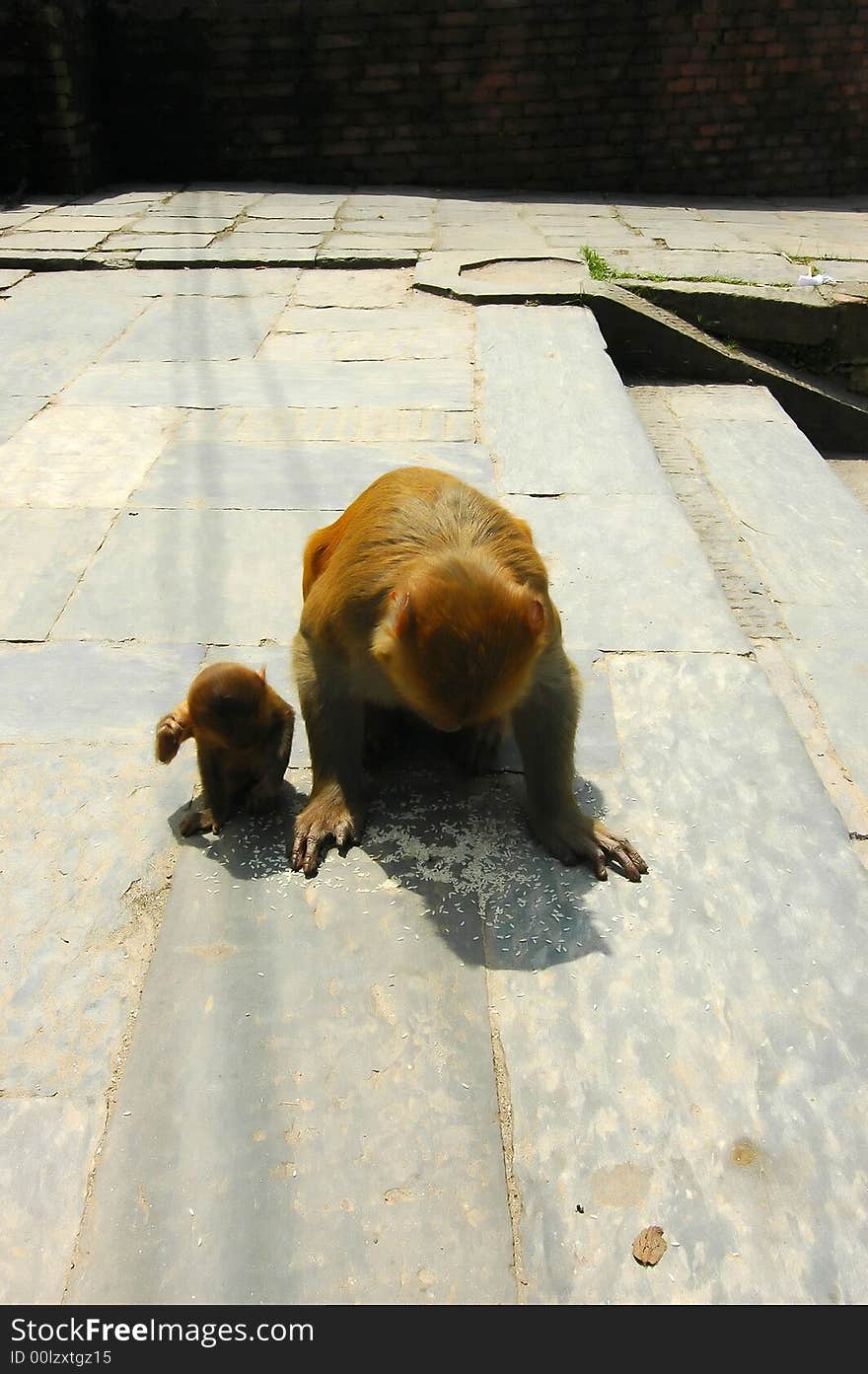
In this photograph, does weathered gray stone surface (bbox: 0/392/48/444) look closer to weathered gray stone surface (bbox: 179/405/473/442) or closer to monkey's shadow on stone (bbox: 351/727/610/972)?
weathered gray stone surface (bbox: 179/405/473/442)

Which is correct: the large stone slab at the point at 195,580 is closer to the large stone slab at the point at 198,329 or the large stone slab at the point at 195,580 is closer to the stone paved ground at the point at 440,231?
the large stone slab at the point at 198,329

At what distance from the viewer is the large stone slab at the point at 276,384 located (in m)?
6.47

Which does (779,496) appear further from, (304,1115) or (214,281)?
(214,281)

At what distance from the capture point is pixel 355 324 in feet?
25.6

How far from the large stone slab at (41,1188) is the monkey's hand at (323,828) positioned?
0.90 metres

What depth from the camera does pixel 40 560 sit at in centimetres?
471

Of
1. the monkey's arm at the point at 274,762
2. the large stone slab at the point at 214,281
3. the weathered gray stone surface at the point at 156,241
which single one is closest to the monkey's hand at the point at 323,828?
the monkey's arm at the point at 274,762

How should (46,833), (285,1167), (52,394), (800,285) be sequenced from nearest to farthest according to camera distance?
1. (285,1167)
2. (46,833)
3. (52,394)
4. (800,285)

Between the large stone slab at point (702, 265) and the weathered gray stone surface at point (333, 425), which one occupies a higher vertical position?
the weathered gray stone surface at point (333, 425)

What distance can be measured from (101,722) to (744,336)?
256 inches

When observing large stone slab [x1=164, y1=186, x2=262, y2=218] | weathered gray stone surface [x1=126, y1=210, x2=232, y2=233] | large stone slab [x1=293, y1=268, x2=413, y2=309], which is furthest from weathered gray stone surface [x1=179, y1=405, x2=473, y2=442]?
large stone slab [x1=164, y1=186, x2=262, y2=218]

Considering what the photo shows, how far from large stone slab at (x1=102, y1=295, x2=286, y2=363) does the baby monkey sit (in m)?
4.59
